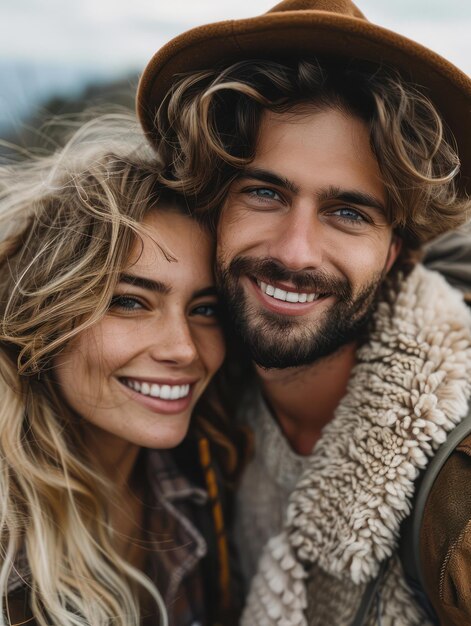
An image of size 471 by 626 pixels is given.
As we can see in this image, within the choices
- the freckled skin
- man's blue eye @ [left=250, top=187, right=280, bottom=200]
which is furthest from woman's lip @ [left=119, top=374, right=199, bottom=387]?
man's blue eye @ [left=250, top=187, right=280, bottom=200]

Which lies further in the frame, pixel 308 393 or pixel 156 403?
pixel 308 393

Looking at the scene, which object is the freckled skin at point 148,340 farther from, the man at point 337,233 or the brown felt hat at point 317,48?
the brown felt hat at point 317,48

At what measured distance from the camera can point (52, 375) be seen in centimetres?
205

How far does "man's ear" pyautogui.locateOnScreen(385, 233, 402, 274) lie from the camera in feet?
7.07

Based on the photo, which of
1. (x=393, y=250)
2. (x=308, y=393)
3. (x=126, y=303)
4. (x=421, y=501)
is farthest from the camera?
(x=308, y=393)

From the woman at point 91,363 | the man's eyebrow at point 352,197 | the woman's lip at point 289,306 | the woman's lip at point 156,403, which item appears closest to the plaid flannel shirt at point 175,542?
the woman at point 91,363

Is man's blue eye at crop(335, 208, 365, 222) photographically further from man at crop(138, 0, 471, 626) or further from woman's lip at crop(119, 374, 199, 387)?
woman's lip at crop(119, 374, 199, 387)

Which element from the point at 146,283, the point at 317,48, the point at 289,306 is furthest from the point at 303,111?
the point at 146,283

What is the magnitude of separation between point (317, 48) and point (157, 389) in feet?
3.97

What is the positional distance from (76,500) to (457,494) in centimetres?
127

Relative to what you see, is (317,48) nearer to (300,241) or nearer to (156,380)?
(300,241)

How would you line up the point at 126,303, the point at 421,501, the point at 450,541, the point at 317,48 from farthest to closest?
1. the point at 126,303
2. the point at 317,48
3. the point at 421,501
4. the point at 450,541

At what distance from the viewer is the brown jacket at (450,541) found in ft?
4.76

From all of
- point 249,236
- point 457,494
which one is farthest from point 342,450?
point 249,236
